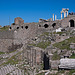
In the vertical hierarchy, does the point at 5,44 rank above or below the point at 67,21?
below

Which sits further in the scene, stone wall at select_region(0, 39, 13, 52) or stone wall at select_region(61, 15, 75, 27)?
stone wall at select_region(0, 39, 13, 52)

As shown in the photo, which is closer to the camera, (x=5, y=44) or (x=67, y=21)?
(x=67, y=21)

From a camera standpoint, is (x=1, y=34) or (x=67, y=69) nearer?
(x=67, y=69)

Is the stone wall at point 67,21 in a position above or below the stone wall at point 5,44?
above

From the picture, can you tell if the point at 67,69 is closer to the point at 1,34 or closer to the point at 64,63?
the point at 64,63

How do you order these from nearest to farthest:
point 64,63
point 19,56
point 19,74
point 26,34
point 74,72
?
point 74,72, point 64,63, point 19,74, point 19,56, point 26,34

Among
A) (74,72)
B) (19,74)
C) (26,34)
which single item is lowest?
(19,74)

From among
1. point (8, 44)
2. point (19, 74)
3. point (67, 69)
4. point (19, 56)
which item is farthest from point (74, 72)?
point (8, 44)

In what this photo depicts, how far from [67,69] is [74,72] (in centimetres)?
→ 47

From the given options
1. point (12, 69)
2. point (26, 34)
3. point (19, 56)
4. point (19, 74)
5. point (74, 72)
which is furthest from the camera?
point (26, 34)

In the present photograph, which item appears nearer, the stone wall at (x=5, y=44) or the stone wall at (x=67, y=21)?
the stone wall at (x=67, y=21)

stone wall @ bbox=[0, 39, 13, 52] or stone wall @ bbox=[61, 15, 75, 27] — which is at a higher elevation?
stone wall @ bbox=[61, 15, 75, 27]

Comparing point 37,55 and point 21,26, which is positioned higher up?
point 21,26

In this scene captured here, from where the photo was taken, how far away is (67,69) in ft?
24.0
